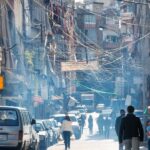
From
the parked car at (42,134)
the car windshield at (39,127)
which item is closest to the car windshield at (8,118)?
the parked car at (42,134)

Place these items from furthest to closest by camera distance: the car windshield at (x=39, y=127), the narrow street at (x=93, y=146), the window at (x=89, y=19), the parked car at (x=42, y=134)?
the window at (x=89, y=19)
the car windshield at (x=39, y=127)
the narrow street at (x=93, y=146)
the parked car at (x=42, y=134)

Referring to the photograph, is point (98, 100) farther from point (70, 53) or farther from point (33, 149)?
point (33, 149)

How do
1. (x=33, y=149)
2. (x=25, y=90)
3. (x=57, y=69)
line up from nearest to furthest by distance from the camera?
(x=33, y=149)
(x=25, y=90)
(x=57, y=69)

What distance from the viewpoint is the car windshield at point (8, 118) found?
2328 centimetres

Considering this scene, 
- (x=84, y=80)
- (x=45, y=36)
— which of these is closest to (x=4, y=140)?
(x=45, y=36)

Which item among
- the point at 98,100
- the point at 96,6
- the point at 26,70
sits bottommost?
the point at 98,100

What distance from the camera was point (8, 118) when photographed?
76.7 feet

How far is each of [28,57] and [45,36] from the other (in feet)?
41.8

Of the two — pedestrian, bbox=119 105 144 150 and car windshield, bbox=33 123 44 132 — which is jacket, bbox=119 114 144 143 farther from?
car windshield, bbox=33 123 44 132

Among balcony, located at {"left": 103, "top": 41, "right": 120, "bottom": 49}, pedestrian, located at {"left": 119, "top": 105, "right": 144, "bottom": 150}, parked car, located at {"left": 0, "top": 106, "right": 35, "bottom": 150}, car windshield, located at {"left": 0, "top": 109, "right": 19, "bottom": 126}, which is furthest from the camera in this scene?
balcony, located at {"left": 103, "top": 41, "right": 120, "bottom": 49}

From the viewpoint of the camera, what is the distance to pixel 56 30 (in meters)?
80.9

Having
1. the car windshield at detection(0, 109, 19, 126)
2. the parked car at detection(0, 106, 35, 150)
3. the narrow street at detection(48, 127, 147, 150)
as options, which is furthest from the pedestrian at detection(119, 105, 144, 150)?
the narrow street at detection(48, 127, 147, 150)

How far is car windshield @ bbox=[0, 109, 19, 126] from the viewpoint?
2328 cm

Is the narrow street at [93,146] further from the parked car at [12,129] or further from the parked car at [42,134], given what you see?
the parked car at [12,129]
